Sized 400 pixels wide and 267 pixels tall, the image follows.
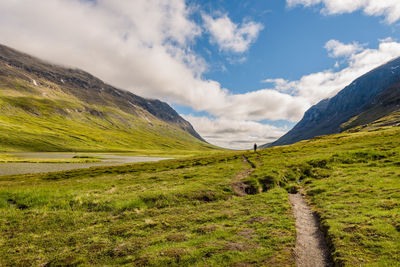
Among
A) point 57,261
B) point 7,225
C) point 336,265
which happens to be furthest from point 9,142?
point 336,265

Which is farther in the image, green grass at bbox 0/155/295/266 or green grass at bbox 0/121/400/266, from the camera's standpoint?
green grass at bbox 0/155/295/266

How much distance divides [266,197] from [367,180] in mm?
12681

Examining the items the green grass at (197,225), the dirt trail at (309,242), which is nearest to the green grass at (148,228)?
the green grass at (197,225)

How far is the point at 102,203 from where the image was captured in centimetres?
2200

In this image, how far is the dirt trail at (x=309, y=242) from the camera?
10.2 metres

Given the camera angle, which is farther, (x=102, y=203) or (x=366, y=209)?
(x=102, y=203)

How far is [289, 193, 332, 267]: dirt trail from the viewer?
10211 millimetres

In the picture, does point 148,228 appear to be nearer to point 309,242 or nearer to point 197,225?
point 197,225

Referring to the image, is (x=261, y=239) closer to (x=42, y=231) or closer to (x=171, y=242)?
(x=171, y=242)

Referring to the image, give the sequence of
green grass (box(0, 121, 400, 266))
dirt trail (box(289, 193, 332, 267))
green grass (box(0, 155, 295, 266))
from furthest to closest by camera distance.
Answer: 1. green grass (box(0, 155, 295, 266))
2. green grass (box(0, 121, 400, 266))
3. dirt trail (box(289, 193, 332, 267))

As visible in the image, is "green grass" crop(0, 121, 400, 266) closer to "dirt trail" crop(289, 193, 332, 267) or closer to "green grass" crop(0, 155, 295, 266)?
"green grass" crop(0, 155, 295, 266)

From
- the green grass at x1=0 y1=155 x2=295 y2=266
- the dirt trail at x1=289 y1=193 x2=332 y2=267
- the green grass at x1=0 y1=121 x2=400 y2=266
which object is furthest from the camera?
the green grass at x1=0 y1=155 x2=295 y2=266

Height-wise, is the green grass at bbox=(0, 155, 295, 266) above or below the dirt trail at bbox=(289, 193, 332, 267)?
below

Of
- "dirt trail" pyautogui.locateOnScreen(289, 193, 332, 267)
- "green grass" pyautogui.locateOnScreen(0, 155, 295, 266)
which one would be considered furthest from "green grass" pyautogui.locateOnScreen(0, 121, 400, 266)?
"dirt trail" pyautogui.locateOnScreen(289, 193, 332, 267)
